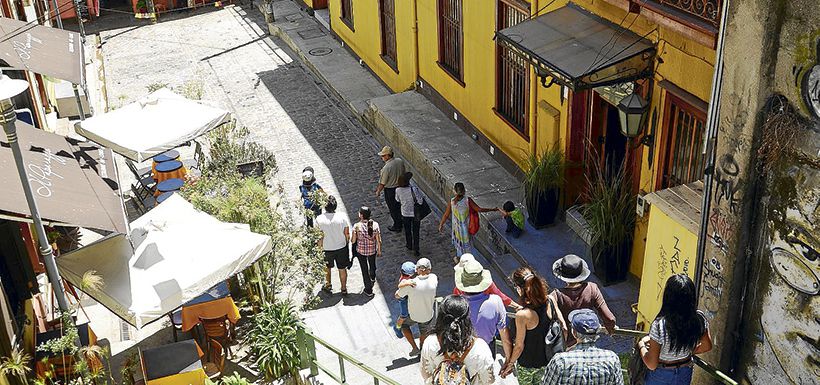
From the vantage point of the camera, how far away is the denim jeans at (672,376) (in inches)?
260

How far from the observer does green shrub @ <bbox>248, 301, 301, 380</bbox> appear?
9.60 metres

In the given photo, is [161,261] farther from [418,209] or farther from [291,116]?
[291,116]

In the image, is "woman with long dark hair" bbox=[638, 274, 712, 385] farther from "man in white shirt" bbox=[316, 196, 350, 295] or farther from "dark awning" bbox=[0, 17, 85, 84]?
"dark awning" bbox=[0, 17, 85, 84]

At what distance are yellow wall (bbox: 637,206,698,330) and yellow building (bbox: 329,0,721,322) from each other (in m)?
0.17

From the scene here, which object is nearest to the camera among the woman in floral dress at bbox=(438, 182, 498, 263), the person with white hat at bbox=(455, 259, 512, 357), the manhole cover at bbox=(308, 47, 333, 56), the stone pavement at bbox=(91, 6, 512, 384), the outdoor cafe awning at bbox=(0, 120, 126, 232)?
the person with white hat at bbox=(455, 259, 512, 357)

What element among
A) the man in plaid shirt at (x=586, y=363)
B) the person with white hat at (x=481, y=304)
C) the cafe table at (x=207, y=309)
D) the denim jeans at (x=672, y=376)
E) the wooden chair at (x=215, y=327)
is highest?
the man in plaid shirt at (x=586, y=363)

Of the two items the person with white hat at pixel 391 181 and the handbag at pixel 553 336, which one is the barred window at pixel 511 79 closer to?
the person with white hat at pixel 391 181

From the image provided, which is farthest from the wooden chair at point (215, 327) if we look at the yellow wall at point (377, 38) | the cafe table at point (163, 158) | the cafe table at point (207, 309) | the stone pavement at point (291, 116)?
the yellow wall at point (377, 38)

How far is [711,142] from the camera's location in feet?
23.2

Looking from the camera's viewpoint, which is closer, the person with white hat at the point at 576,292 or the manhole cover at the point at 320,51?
the person with white hat at the point at 576,292

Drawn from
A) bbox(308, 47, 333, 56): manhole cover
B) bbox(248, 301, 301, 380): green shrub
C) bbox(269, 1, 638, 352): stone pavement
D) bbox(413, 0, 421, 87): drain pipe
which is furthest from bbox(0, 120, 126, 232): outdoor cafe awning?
bbox(308, 47, 333, 56): manhole cover

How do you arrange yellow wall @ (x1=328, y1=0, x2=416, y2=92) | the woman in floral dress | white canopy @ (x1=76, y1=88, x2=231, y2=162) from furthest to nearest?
yellow wall @ (x1=328, y1=0, x2=416, y2=92) < white canopy @ (x1=76, y1=88, x2=231, y2=162) < the woman in floral dress

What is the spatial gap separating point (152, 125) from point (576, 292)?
824 cm

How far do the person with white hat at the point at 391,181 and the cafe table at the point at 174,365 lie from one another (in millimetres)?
4208
